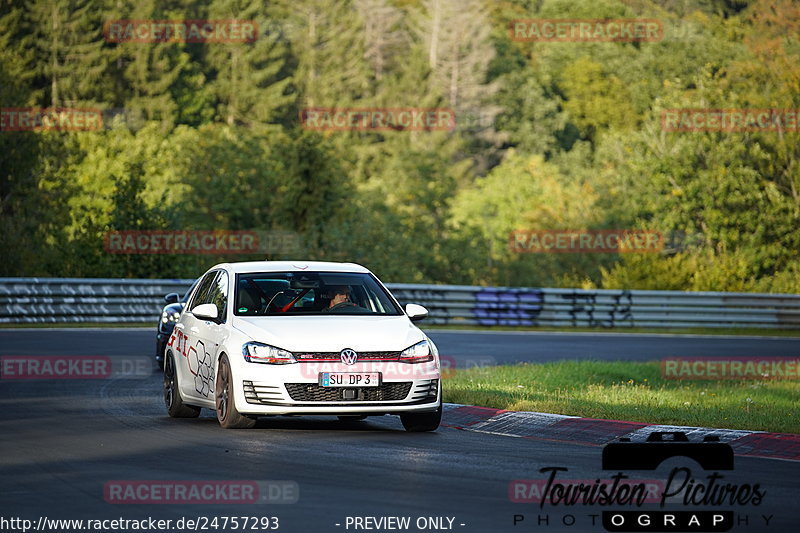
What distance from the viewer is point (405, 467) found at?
11.8 meters

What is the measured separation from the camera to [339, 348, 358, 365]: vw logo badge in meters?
14.0

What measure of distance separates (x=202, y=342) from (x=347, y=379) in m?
2.01

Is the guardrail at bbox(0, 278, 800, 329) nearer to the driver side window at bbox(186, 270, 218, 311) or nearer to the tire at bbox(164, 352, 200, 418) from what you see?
the driver side window at bbox(186, 270, 218, 311)

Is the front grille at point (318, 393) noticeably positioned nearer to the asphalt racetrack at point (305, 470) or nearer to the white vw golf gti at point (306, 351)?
the white vw golf gti at point (306, 351)

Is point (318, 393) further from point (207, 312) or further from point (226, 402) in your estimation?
point (207, 312)

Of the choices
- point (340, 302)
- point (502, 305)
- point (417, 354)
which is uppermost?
point (340, 302)

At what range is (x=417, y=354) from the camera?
14.3 metres

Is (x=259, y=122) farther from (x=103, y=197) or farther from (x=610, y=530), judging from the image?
(x=610, y=530)

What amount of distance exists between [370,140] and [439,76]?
23.6 ft

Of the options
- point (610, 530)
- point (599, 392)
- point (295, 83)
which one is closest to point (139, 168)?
point (599, 392)

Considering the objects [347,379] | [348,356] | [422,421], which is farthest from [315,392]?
[422,421]

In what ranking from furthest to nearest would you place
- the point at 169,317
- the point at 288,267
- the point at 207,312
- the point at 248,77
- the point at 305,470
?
the point at 248,77 < the point at 169,317 < the point at 288,267 < the point at 207,312 < the point at 305,470

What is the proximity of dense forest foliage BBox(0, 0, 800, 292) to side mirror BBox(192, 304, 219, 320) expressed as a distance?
27874mm

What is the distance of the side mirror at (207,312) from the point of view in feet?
49.0
